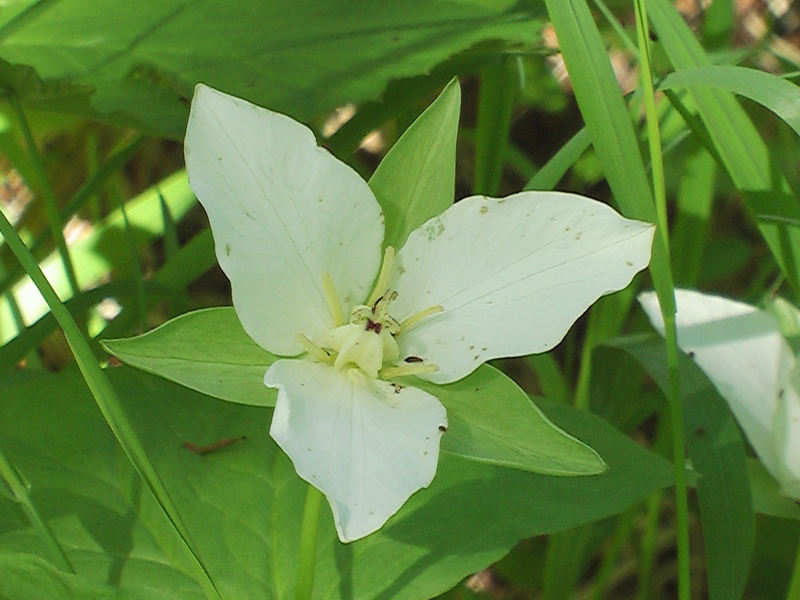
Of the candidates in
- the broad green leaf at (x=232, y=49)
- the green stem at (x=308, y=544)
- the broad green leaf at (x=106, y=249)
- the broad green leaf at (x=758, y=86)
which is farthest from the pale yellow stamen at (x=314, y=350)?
the broad green leaf at (x=106, y=249)

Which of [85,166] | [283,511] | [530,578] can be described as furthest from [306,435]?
[85,166]

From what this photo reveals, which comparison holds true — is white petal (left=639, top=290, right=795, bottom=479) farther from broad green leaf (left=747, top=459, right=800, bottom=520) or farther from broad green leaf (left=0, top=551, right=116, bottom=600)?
broad green leaf (left=0, top=551, right=116, bottom=600)

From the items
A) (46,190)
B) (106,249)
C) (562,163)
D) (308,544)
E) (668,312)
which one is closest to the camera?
(308,544)

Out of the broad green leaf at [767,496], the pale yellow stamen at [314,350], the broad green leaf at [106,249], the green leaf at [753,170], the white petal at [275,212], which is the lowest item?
the broad green leaf at [767,496]

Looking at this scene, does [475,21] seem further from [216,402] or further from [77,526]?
[77,526]

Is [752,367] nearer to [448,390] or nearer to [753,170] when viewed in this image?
[753,170]

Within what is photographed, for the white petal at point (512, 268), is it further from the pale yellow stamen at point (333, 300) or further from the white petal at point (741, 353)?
the white petal at point (741, 353)

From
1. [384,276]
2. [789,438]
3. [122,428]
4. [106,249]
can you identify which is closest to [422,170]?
[384,276]
